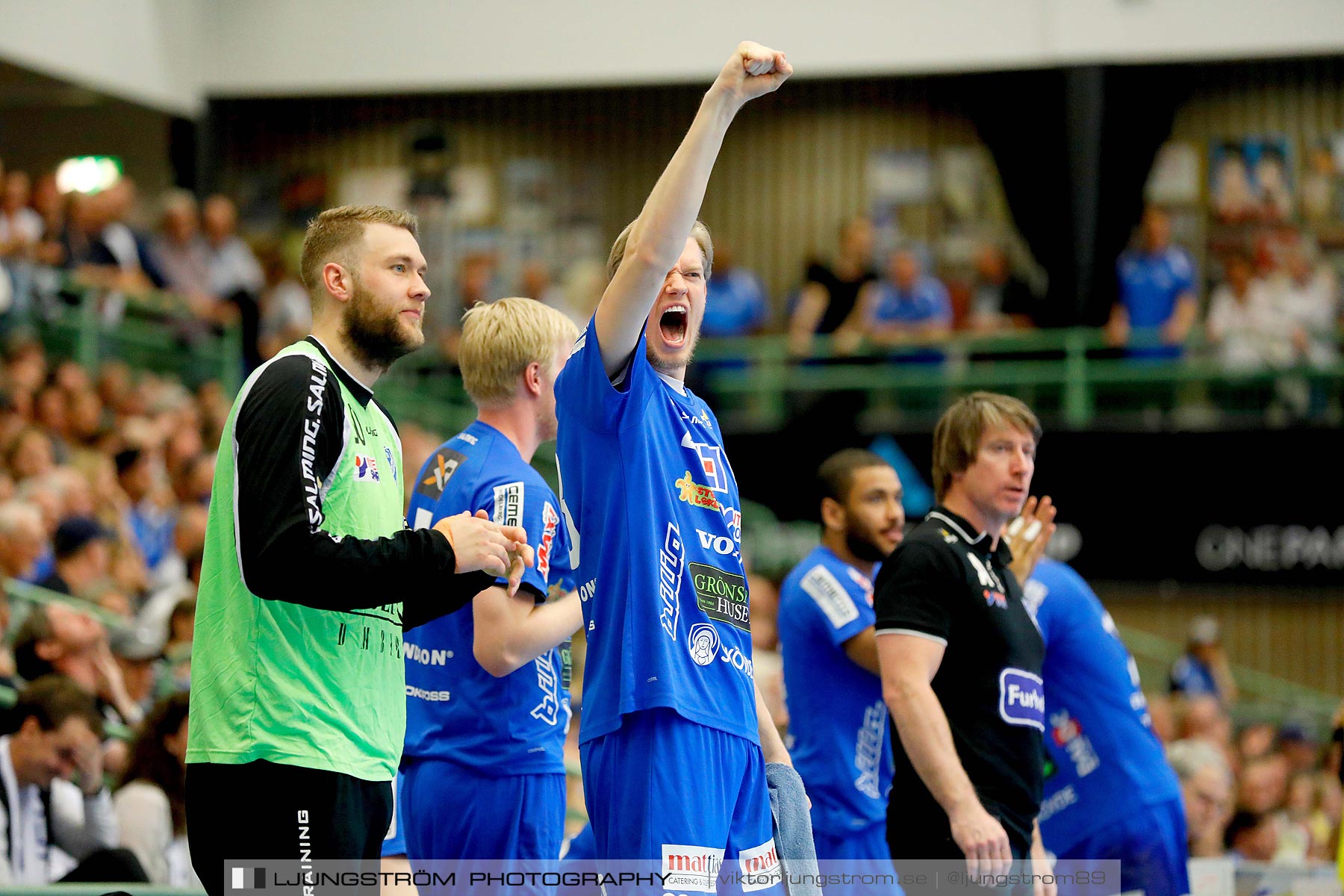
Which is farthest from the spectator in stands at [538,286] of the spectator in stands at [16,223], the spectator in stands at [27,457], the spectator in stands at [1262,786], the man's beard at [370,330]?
the man's beard at [370,330]

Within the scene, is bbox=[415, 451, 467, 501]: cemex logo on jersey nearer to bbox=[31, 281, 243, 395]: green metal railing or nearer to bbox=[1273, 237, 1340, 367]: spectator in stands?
bbox=[31, 281, 243, 395]: green metal railing

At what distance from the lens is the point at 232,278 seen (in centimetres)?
1436

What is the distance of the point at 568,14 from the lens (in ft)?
55.8

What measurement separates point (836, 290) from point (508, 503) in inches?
448

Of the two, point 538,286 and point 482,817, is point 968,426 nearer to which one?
point 482,817

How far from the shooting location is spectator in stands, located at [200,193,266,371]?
14.2m

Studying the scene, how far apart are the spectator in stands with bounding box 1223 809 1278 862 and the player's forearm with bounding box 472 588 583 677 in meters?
6.00

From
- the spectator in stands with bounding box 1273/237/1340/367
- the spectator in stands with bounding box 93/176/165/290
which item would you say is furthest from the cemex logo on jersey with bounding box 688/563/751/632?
the spectator in stands with bounding box 1273/237/1340/367

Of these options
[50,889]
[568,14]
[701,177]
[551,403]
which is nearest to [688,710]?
[701,177]

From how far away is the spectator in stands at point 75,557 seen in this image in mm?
7727

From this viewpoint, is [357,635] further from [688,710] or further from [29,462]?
[29,462]

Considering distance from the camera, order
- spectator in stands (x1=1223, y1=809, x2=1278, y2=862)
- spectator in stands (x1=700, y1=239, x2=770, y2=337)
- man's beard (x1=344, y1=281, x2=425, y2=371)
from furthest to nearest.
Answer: spectator in stands (x1=700, y1=239, x2=770, y2=337), spectator in stands (x1=1223, y1=809, x2=1278, y2=862), man's beard (x1=344, y1=281, x2=425, y2=371)

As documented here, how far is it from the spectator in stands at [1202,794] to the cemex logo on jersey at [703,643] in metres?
4.92

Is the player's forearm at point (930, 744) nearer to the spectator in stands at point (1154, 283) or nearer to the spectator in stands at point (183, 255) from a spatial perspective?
the spectator in stands at point (183, 255)
